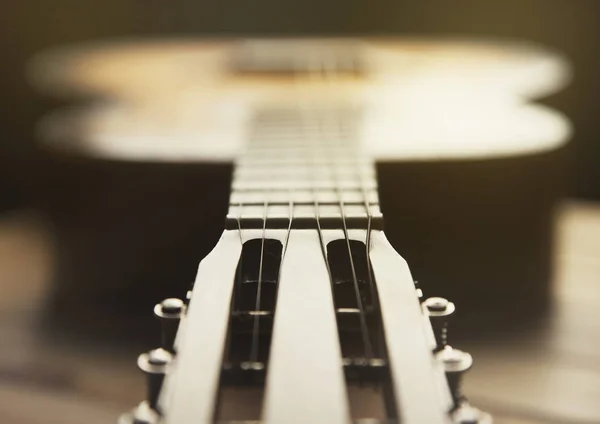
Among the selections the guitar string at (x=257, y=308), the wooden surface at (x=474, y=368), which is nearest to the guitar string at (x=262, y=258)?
the guitar string at (x=257, y=308)

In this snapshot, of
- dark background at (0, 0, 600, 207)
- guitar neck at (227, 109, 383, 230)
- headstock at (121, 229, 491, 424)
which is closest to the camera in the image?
headstock at (121, 229, 491, 424)

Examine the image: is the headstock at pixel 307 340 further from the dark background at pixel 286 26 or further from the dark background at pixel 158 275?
the dark background at pixel 286 26

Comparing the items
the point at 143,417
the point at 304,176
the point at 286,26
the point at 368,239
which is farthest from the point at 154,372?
the point at 286,26

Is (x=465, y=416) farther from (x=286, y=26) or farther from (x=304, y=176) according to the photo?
(x=286, y=26)

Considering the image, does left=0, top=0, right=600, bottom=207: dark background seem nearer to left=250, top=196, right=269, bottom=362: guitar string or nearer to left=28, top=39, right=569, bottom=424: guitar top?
left=28, top=39, right=569, bottom=424: guitar top

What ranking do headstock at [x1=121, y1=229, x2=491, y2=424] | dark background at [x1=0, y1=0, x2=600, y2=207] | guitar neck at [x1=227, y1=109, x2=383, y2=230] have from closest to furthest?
headstock at [x1=121, y1=229, x2=491, y2=424]
guitar neck at [x1=227, y1=109, x2=383, y2=230]
dark background at [x1=0, y1=0, x2=600, y2=207]

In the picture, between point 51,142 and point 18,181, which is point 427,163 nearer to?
point 51,142

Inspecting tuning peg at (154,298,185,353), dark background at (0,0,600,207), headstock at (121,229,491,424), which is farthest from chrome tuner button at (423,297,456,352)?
dark background at (0,0,600,207)
